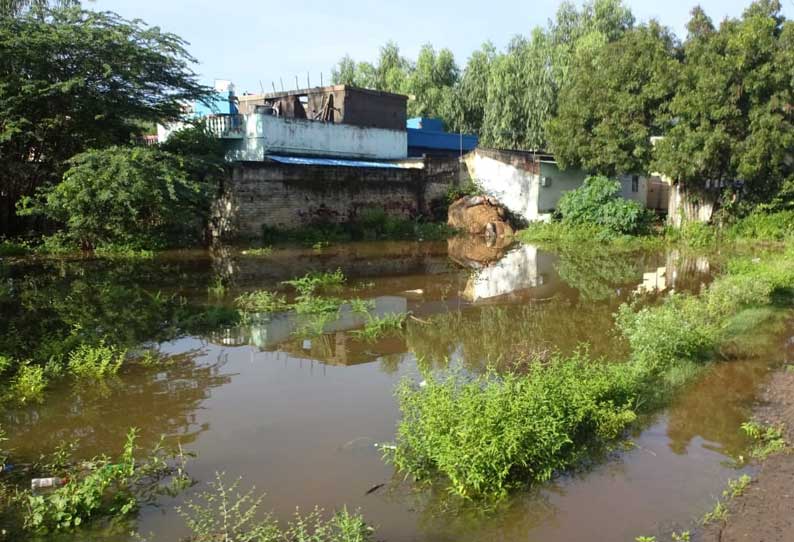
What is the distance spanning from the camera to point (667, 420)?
5.67 m

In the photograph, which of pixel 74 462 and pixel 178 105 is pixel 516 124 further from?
pixel 74 462

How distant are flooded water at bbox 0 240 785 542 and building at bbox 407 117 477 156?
19.1 m

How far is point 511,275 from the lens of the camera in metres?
14.0

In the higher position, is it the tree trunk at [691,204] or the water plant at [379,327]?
the tree trunk at [691,204]

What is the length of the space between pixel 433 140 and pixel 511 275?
18479 mm

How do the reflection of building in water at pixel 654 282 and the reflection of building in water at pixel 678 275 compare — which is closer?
the reflection of building in water at pixel 654 282

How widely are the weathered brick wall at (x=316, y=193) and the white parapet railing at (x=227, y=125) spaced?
3.33 m

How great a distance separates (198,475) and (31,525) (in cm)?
110

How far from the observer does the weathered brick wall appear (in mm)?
17875

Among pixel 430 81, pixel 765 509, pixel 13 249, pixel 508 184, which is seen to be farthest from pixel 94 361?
pixel 430 81

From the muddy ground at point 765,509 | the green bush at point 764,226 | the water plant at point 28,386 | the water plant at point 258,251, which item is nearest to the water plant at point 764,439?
the muddy ground at point 765,509

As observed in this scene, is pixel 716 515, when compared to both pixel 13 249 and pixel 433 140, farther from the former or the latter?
pixel 433 140

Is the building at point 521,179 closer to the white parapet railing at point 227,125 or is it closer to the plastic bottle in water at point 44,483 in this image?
the white parapet railing at point 227,125

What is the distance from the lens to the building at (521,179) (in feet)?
76.5
